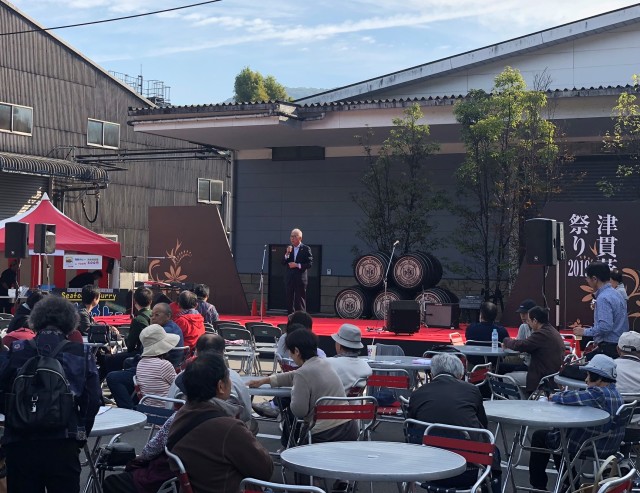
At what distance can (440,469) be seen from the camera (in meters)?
4.20

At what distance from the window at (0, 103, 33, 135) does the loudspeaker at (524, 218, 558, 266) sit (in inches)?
695

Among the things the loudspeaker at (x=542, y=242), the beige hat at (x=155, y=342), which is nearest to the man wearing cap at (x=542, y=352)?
the beige hat at (x=155, y=342)

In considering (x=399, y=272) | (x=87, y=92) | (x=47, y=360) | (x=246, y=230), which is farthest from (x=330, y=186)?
(x=47, y=360)

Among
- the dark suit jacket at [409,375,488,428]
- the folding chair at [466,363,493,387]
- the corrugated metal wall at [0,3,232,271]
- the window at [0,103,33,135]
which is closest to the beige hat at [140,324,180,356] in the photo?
the folding chair at [466,363,493,387]

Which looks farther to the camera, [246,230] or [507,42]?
[246,230]

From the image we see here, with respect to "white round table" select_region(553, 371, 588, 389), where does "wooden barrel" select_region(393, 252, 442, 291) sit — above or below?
above

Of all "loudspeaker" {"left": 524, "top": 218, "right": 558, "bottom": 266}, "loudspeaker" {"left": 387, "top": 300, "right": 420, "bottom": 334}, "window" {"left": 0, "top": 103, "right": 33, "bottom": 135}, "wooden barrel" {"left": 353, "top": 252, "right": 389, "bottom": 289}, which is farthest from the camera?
"window" {"left": 0, "top": 103, "right": 33, "bottom": 135}

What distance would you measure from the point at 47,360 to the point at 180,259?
1606cm

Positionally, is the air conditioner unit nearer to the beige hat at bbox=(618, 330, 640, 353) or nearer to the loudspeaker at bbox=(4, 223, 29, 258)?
the loudspeaker at bbox=(4, 223, 29, 258)

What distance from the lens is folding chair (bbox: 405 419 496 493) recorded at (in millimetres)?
4562

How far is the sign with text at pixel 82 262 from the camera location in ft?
59.5

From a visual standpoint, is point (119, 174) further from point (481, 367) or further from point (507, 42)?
point (481, 367)

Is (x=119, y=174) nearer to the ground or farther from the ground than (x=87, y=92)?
nearer to the ground

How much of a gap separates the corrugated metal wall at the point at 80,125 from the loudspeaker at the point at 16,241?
390 inches
